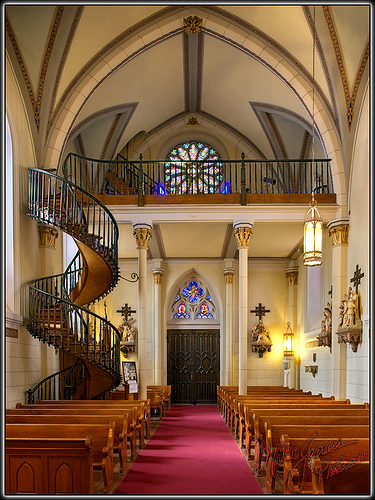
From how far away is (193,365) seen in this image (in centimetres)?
2116

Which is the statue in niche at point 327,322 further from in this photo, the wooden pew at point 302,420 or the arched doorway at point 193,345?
the arched doorway at point 193,345

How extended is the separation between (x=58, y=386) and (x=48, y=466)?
7663 millimetres

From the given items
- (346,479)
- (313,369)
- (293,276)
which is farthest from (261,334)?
(346,479)

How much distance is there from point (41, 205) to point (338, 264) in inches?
269

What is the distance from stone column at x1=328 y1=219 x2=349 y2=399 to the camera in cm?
1276

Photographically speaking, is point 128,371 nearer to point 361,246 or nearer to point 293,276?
point 361,246

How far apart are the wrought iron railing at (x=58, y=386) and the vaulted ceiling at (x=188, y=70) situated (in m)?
4.51

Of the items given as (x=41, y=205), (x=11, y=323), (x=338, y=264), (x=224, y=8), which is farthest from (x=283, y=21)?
(x=11, y=323)

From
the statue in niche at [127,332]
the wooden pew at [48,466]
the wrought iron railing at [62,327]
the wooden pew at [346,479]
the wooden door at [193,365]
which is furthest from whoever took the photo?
the wooden door at [193,365]

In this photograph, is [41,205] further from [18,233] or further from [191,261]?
[191,261]

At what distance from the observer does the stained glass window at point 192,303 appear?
21.5 meters

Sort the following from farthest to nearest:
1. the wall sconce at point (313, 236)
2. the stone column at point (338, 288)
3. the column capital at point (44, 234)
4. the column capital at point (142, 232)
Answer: the column capital at point (142, 232)
the column capital at point (44, 234)
the stone column at point (338, 288)
the wall sconce at point (313, 236)

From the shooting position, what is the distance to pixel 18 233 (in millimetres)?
11680

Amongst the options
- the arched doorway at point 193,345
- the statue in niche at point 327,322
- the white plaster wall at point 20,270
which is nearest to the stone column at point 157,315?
the arched doorway at point 193,345
